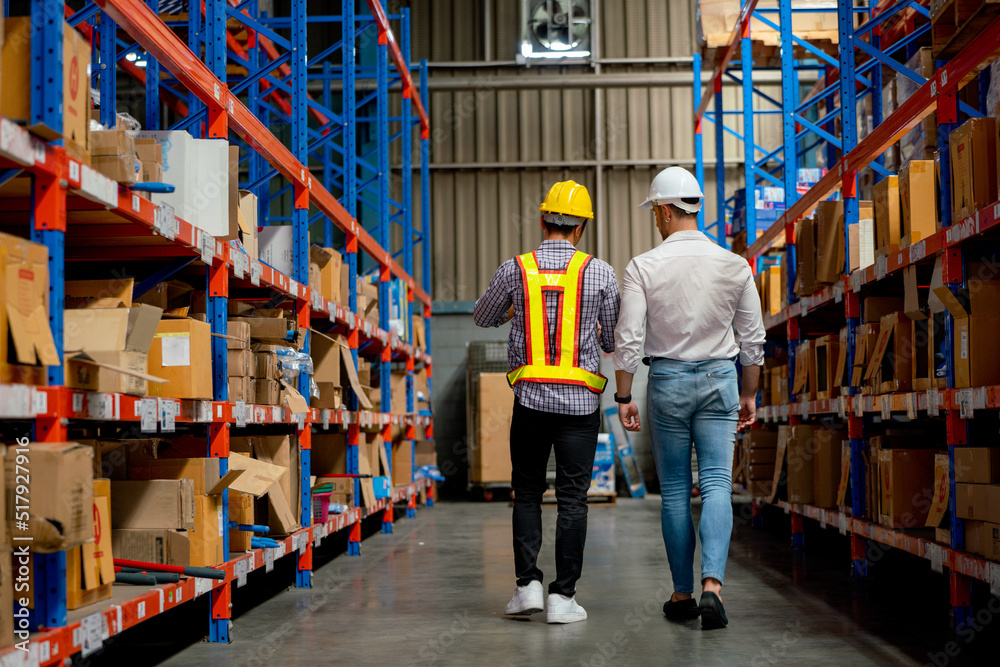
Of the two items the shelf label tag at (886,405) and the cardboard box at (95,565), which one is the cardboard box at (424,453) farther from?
the cardboard box at (95,565)

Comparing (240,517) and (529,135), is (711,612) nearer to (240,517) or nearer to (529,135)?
(240,517)

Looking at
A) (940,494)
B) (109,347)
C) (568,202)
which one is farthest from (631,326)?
(109,347)

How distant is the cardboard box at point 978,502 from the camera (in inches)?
146

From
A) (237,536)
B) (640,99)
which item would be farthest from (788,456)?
(640,99)

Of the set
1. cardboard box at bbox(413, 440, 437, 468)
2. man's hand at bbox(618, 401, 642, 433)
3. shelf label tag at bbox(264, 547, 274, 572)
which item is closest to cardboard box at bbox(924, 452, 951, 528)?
man's hand at bbox(618, 401, 642, 433)

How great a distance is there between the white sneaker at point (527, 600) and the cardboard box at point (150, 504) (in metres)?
1.59

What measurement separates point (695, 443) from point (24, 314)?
2.82m

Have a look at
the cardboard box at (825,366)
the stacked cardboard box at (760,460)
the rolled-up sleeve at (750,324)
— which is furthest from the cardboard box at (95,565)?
the stacked cardboard box at (760,460)

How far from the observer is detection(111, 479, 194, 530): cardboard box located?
12.0 ft

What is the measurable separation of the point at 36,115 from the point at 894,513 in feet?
14.1

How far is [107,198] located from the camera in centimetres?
296

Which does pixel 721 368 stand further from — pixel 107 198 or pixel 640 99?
pixel 640 99

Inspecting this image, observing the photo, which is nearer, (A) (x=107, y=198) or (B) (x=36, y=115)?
(B) (x=36, y=115)

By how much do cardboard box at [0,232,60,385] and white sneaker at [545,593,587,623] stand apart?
8.20ft
